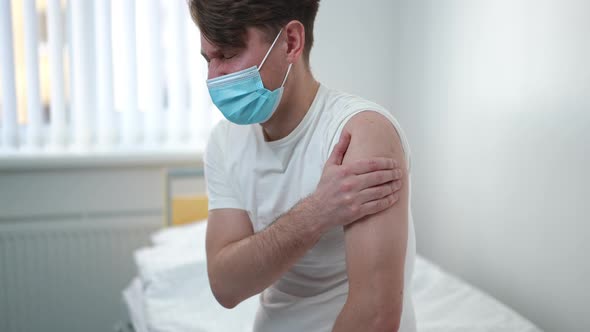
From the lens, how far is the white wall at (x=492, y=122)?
163 cm

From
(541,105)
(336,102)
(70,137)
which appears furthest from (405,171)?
(70,137)

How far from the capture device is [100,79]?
286 cm

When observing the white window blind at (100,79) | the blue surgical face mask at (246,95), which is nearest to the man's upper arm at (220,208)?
the blue surgical face mask at (246,95)

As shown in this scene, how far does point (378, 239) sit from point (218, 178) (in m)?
0.47

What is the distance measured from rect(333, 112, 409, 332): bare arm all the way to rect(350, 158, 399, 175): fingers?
2 centimetres

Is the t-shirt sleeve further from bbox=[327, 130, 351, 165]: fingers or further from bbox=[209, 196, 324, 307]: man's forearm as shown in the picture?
bbox=[327, 130, 351, 165]: fingers

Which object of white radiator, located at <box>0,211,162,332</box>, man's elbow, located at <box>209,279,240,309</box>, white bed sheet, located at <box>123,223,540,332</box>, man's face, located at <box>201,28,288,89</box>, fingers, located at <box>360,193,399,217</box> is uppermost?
man's face, located at <box>201,28,288,89</box>

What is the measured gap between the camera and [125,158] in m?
2.81

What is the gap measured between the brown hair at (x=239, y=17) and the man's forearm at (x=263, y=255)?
35cm

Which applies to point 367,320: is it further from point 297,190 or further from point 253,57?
point 253,57

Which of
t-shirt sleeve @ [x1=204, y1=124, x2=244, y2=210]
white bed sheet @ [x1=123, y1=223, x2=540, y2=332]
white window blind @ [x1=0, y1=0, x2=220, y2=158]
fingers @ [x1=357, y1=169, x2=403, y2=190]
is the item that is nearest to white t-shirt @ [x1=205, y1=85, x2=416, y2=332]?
t-shirt sleeve @ [x1=204, y1=124, x2=244, y2=210]

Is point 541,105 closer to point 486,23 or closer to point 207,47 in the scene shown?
Answer: point 486,23

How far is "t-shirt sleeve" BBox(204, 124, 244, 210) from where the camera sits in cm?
142

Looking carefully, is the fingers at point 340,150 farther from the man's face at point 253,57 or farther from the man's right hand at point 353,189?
the man's face at point 253,57
